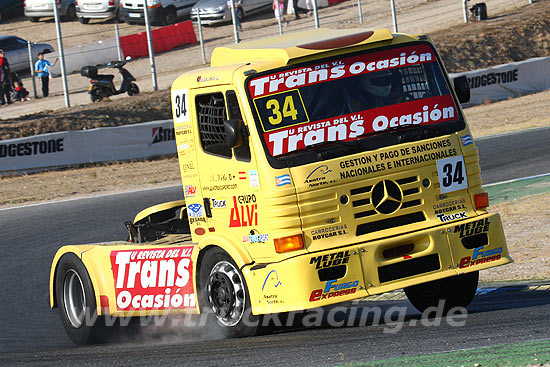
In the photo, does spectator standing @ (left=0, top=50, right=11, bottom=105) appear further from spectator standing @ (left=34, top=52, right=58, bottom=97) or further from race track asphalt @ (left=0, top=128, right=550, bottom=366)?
race track asphalt @ (left=0, top=128, right=550, bottom=366)

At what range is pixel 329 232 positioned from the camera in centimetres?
709

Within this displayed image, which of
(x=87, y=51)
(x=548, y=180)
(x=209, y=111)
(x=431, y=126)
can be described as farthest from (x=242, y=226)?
(x=87, y=51)

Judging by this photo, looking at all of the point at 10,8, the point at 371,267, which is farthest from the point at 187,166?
the point at 10,8

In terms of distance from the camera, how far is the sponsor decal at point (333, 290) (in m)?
6.93

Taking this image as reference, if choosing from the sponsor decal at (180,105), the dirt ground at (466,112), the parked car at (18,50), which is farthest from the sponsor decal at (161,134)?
the sponsor decal at (180,105)

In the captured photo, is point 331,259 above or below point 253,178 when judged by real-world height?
below

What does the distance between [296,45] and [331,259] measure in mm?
1839

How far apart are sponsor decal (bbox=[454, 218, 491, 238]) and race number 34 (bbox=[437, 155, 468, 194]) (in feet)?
1.04

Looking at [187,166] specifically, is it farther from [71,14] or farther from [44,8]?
[71,14]

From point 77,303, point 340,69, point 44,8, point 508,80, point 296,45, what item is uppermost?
point 44,8

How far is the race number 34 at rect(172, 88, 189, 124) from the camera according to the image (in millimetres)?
7879

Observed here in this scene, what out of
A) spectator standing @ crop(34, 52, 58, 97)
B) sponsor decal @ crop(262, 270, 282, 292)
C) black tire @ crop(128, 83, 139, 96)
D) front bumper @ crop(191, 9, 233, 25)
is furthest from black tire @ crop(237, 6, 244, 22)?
sponsor decal @ crop(262, 270, 282, 292)

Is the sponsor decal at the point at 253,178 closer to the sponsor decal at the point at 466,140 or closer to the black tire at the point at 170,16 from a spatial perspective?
the sponsor decal at the point at 466,140

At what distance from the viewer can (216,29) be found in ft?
119
